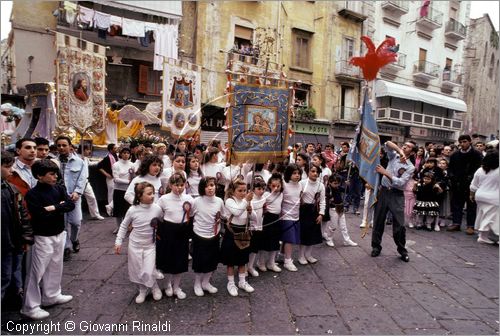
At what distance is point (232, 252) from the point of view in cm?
399

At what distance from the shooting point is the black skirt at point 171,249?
3779 millimetres

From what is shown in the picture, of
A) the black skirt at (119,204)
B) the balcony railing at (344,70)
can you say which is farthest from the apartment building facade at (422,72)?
the black skirt at (119,204)

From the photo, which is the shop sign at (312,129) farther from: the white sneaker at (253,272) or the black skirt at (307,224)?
the white sneaker at (253,272)

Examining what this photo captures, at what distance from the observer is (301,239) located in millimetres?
4930

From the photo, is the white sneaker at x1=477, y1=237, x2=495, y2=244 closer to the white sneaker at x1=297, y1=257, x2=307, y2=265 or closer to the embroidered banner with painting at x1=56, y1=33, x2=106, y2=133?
the white sneaker at x1=297, y1=257, x2=307, y2=265

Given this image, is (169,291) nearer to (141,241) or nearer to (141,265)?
(141,265)

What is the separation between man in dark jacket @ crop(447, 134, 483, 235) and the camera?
289 inches

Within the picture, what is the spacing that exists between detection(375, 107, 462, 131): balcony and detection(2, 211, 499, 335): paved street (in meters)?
17.7

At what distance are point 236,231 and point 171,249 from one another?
0.79 meters

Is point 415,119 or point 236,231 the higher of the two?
point 415,119

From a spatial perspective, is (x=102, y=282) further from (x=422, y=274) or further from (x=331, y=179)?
(x=422, y=274)

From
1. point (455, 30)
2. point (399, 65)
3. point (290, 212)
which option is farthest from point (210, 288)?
point (455, 30)

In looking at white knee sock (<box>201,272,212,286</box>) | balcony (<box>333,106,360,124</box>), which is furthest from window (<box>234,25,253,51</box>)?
white knee sock (<box>201,272,212,286</box>)

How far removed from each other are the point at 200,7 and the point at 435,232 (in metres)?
14.0
